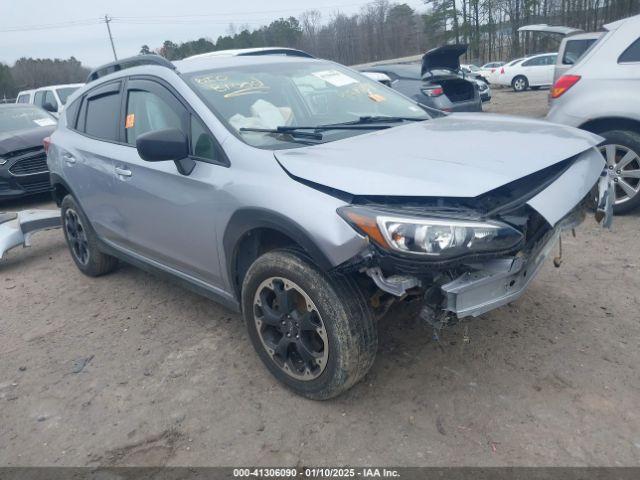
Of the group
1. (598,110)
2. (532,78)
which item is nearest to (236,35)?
(532,78)

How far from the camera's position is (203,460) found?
2480mm

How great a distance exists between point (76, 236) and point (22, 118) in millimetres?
5649

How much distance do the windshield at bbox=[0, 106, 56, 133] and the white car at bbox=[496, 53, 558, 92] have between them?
21242mm

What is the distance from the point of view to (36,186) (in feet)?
27.2

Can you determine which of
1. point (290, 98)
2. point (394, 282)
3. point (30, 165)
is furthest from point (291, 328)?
point (30, 165)

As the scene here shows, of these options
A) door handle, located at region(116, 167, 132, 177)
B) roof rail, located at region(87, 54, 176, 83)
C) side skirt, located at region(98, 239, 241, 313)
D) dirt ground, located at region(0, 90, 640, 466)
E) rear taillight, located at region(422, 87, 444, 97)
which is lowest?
dirt ground, located at region(0, 90, 640, 466)

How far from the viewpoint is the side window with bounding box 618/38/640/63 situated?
4812 millimetres

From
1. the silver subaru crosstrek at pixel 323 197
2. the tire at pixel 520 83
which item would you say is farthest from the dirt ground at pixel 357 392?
the tire at pixel 520 83

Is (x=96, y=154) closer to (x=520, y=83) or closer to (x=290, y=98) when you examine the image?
(x=290, y=98)

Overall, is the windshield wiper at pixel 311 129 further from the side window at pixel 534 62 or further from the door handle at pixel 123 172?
the side window at pixel 534 62

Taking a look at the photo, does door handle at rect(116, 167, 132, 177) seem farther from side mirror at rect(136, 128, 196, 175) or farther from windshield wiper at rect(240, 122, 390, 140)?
windshield wiper at rect(240, 122, 390, 140)

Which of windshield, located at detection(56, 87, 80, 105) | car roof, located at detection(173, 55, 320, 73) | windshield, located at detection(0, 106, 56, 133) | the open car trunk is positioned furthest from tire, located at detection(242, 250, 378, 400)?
windshield, located at detection(56, 87, 80, 105)

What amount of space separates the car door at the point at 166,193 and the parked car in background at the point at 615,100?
3.58 m

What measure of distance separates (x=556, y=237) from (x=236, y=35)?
194 feet
